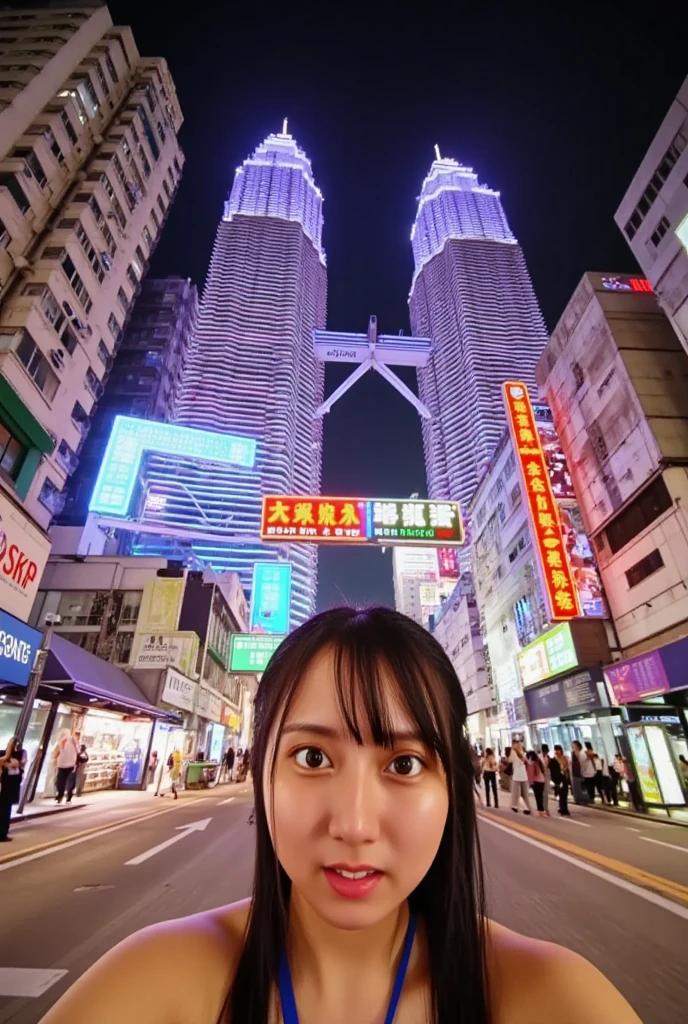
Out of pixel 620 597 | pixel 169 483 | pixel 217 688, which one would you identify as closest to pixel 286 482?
pixel 169 483

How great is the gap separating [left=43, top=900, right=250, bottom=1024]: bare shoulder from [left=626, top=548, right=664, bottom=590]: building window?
1829cm

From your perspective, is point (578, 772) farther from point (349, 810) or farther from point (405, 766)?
point (349, 810)

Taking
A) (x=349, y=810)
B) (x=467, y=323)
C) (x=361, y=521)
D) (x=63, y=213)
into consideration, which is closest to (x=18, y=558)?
(x=361, y=521)

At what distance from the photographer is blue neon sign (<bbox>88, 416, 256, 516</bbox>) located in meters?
25.6

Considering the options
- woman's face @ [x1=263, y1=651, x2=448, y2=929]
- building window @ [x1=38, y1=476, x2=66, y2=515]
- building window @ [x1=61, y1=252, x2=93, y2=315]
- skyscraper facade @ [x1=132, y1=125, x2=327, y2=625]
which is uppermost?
skyscraper facade @ [x1=132, y1=125, x2=327, y2=625]

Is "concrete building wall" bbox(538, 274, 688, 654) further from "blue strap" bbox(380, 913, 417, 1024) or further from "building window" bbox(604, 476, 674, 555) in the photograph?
"blue strap" bbox(380, 913, 417, 1024)

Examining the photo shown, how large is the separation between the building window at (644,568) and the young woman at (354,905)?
17.8 meters

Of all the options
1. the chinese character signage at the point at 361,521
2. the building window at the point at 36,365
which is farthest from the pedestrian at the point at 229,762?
the building window at the point at 36,365

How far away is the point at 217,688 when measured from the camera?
107 ft

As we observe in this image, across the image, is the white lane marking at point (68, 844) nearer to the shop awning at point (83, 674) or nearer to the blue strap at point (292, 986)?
the shop awning at point (83, 674)

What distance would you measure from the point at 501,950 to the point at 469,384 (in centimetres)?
10608

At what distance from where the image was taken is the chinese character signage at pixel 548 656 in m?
18.0

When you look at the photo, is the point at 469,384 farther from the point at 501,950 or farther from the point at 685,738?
the point at 501,950

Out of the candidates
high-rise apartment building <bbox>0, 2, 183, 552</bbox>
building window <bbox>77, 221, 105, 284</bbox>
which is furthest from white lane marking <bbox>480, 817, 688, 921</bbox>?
building window <bbox>77, 221, 105, 284</bbox>
